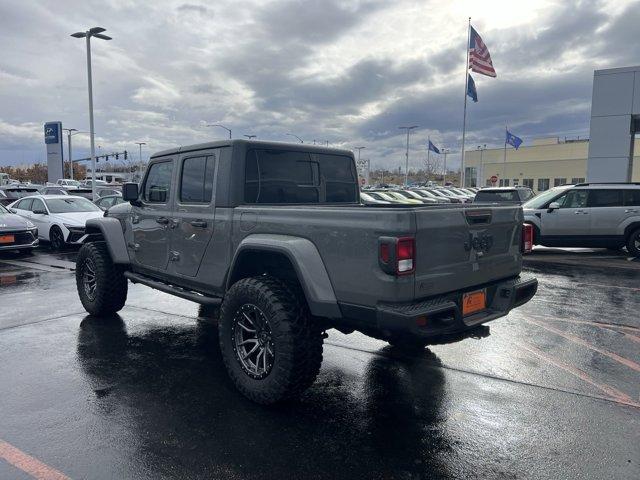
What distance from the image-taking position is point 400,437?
342 cm

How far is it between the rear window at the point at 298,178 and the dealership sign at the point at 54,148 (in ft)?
155

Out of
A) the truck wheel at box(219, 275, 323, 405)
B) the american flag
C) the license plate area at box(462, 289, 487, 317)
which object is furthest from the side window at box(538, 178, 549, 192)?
the truck wheel at box(219, 275, 323, 405)

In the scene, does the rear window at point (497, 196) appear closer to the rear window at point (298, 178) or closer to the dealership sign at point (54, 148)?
the rear window at point (298, 178)

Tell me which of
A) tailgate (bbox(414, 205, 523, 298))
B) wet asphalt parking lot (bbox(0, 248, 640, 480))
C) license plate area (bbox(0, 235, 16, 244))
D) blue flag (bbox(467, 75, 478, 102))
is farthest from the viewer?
blue flag (bbox(467, 75, 478, 102))

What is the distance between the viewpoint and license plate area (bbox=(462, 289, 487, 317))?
3631 millimetres

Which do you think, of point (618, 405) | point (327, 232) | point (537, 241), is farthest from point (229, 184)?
point (537, 241)

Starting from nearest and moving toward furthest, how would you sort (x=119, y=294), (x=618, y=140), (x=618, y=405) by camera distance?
(x=618, y=405)
(x=119, y=294)
(x=618, y=140)

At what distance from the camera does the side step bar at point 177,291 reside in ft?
15.0

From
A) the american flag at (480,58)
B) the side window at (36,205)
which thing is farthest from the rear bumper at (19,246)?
the american flag at (480,58)

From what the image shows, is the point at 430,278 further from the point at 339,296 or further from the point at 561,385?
the point at 561,385

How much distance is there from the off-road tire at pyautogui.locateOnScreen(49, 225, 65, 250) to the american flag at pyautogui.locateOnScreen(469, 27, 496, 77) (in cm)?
2227

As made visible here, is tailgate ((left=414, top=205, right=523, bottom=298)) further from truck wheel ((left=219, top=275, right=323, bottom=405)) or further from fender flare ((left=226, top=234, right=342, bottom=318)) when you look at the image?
truck wheel ((left=219, top=275, right=323, bottom=405))

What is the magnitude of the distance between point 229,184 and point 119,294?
9.73ft

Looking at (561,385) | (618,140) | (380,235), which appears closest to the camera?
(380,235)
